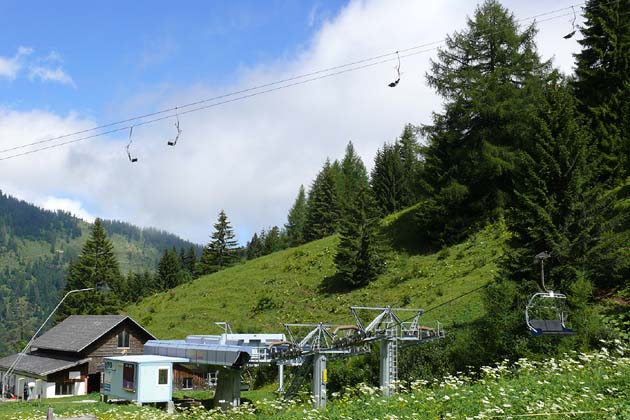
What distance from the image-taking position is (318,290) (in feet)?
181

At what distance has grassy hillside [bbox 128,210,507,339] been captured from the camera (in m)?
42.3

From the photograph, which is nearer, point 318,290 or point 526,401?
point 526,401

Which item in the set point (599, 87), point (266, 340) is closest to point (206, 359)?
point (266, 340)

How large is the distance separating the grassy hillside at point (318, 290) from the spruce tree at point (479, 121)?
11.4 feet

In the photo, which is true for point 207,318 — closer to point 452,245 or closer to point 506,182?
point 452,245

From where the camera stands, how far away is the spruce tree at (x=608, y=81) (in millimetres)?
42594

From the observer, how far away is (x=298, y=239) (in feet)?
336

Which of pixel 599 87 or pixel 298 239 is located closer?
pixel 599 87

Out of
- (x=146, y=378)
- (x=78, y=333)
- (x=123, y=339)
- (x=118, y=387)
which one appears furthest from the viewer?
(x=78, y=333)

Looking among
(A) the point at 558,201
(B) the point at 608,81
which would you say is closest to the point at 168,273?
(B) the point at 608,81

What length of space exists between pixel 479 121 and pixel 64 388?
40026 millimetres

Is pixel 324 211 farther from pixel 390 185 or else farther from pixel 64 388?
pixel 64 388

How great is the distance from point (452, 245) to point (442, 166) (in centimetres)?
719

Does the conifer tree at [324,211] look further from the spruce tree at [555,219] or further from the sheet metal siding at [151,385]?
the spruce tree at [555,219]
